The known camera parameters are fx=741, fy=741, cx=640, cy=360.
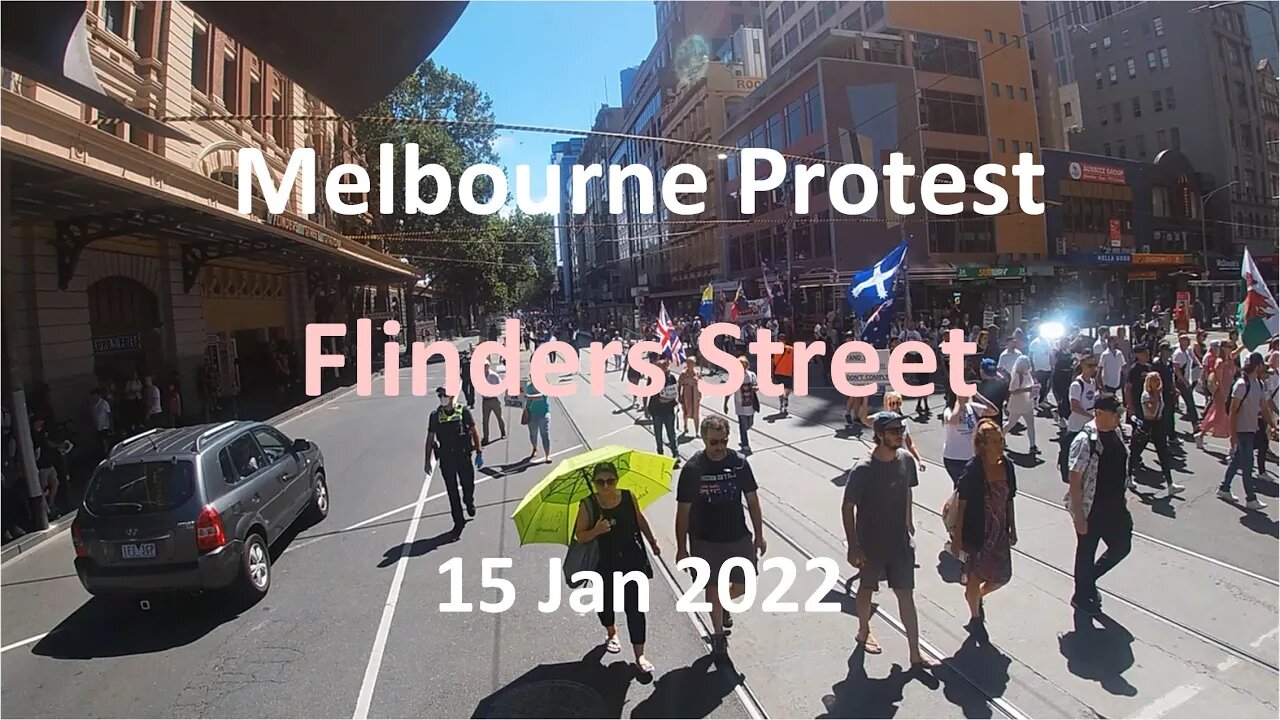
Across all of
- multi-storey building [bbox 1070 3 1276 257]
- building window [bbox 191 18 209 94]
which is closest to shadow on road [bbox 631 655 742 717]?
building window [bbox 191 18 209 94]

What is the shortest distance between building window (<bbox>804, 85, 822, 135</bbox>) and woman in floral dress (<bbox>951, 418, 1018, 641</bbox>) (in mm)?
33538

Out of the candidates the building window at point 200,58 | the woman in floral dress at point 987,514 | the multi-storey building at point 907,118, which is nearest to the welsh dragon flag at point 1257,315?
the woman in floral dress at point 987,514

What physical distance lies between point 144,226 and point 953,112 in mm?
36471

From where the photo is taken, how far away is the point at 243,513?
22.2ft

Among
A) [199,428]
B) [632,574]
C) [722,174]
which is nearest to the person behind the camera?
[632,574]

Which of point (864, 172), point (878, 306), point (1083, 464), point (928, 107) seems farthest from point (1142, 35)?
point (1083, 464)

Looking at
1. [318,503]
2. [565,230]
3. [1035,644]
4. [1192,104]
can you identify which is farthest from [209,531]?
[565,230]

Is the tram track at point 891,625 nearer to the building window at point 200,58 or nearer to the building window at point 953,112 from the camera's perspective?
the building window at point 200,58

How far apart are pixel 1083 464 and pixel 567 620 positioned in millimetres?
4008

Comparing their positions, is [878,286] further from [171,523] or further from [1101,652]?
[171,523]

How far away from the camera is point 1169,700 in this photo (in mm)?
4254

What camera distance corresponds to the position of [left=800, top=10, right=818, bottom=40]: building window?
50.3 m

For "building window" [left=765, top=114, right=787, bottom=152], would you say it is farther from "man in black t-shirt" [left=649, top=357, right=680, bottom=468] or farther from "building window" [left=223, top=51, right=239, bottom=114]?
"man in black t-shirt" [left=649, top=357, right=680, bottom=468]

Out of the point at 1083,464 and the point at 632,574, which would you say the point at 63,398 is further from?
the point at 1083,464
